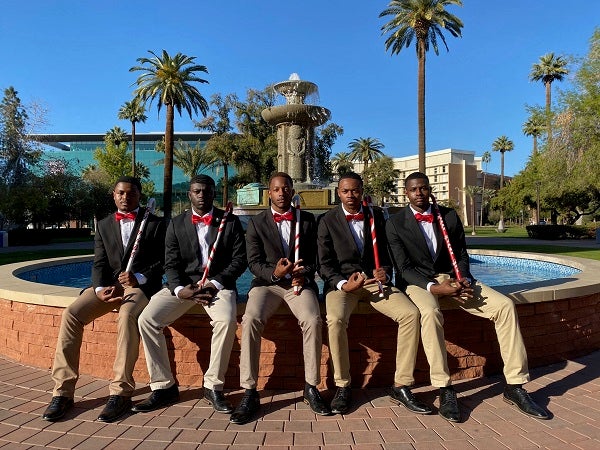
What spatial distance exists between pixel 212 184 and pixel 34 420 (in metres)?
2.57

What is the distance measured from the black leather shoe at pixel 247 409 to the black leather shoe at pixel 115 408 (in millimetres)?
956

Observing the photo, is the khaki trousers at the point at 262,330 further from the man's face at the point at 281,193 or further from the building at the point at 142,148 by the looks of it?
the building at the point at 142,148

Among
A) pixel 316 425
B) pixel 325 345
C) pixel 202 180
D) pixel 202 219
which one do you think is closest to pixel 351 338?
pixel 325 345

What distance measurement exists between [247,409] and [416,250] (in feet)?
7.28

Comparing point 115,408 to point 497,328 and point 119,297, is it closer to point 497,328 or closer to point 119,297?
point 119,297

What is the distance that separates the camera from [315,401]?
3885 mm

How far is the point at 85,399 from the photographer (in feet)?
13.6

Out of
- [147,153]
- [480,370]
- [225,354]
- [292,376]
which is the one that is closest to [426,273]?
[480,370]

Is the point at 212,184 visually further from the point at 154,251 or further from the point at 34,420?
the point at 34,420

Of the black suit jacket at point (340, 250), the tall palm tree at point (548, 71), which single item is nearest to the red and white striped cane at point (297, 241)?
the black suit jacket at point (340, 250)

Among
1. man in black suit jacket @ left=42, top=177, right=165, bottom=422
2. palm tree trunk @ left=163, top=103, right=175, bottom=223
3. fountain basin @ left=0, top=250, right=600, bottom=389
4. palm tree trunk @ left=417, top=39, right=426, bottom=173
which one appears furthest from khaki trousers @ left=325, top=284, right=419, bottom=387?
palm tree trunk @ left=163, top=103, right=175, bottom=223

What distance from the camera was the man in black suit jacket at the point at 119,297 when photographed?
154 inches

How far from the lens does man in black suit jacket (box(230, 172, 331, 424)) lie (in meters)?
3.94

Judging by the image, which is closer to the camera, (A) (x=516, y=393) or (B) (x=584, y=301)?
(A) (x=516, y=393)
